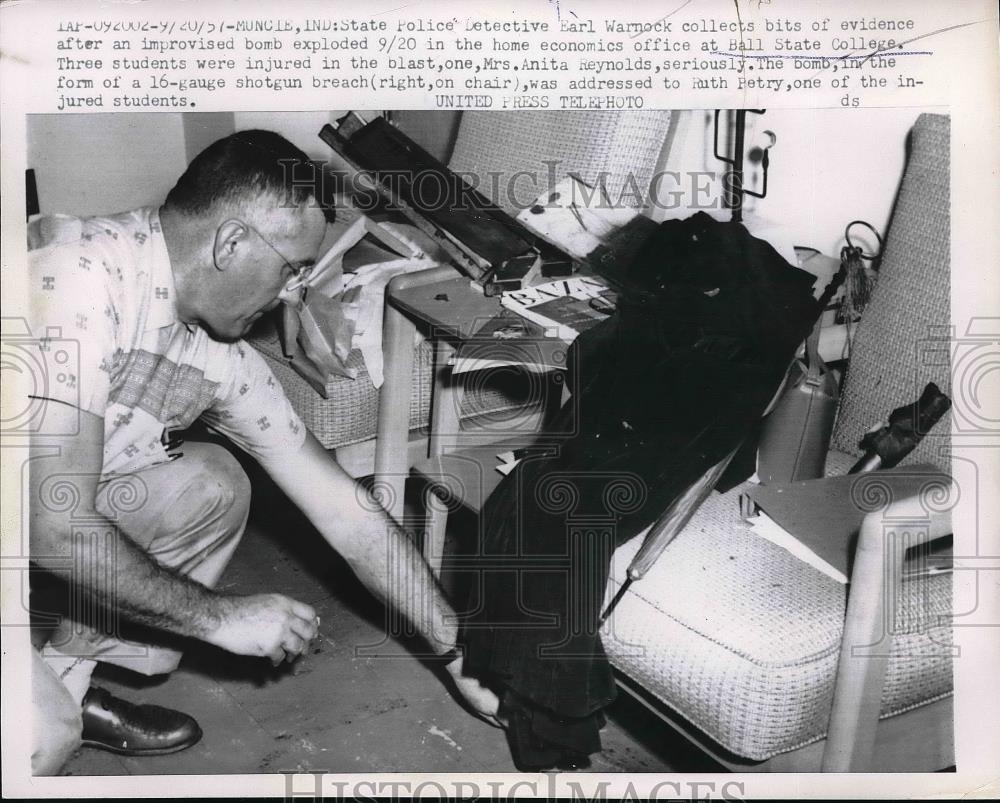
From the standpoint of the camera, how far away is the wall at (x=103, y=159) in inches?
39.1

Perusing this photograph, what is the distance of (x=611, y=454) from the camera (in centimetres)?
100

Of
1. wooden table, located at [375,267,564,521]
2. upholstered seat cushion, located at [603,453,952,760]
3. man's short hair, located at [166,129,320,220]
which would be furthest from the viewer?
wooden table, located at [375,267,564,521]

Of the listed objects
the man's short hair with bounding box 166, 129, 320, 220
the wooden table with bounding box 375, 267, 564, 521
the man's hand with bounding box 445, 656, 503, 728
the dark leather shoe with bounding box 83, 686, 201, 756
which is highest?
the man's short hair with bounding box 166, 129, 320, 220

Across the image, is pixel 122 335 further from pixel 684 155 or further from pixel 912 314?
pixel 912 314

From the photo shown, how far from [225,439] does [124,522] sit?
5.5 inches

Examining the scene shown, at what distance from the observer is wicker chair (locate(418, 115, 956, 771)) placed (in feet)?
2.82

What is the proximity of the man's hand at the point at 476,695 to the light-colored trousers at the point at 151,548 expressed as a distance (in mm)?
294

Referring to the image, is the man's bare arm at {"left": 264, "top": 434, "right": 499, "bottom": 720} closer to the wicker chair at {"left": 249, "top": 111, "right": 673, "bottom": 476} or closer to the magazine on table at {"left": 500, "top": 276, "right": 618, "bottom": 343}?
the wicker chair at {"left": 249, "top": 111, "right": 673, "bottom": 476}

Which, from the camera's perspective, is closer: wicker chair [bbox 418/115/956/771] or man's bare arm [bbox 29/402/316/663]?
wicker chair [bbox 418/115/956/771]

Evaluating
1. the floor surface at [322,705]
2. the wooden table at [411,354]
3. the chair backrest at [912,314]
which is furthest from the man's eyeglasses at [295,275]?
the chair backrest at [912,314]

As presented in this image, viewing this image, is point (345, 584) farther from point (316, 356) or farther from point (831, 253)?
point (831, 253)

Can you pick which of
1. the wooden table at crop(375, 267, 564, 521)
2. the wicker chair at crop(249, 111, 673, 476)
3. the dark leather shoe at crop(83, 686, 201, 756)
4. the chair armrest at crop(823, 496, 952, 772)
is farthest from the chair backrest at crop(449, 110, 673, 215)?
the dark leather shoe at crop(83, 686, 201, 756)

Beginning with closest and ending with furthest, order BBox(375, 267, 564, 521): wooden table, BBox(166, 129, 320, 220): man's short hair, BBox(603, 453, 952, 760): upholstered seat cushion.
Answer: BBox(603, 453, 952, 760): upholstered seat cushion → BBox(166, 129, 320, 220): man's short hair → BBox(375, 267, 564, 521): wooden table

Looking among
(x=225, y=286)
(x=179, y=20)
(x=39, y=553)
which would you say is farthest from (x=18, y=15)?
(x=39, y=553)
